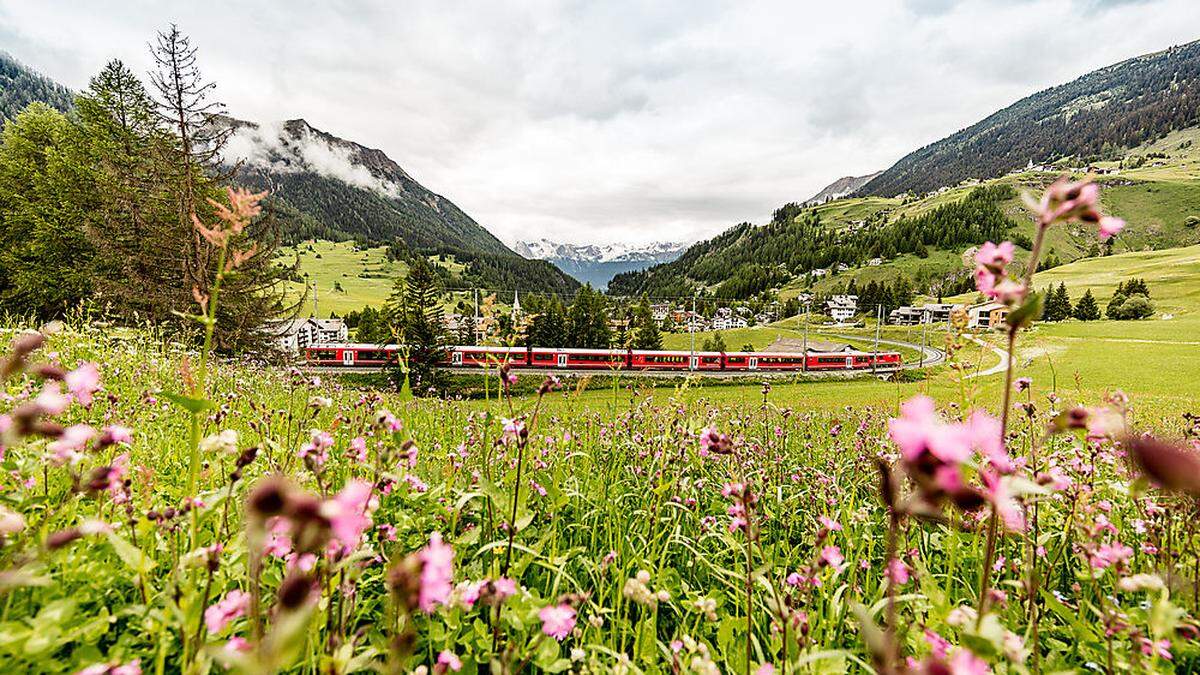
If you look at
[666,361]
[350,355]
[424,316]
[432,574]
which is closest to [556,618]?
[432,574]

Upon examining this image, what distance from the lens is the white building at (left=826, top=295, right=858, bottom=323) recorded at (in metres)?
124

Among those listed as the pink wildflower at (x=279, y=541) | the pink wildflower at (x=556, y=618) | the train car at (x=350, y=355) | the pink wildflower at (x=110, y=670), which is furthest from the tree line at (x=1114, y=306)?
the pink wildflower at (x=110, y=670)

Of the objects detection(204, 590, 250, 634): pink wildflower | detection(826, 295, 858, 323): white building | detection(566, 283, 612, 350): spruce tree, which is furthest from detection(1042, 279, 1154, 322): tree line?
detection(204, 590, 250, 634): pink wildflower

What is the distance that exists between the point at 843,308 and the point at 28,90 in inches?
11353

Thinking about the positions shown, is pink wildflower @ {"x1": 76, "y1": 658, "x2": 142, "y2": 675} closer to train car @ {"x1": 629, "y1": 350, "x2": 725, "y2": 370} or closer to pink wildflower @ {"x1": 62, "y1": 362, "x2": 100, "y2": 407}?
pink wildflower @ {"x1": 62, "y1": 362, "x2": 100, "y2": 407}

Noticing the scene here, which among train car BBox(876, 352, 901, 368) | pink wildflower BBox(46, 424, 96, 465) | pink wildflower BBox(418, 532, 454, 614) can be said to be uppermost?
pink wildflower BBox(46, 424, 96, 465)

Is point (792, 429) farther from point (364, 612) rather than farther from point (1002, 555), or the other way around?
point (364, 612)

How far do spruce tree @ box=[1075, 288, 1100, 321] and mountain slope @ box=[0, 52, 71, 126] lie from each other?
919 feet

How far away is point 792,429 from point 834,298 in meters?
146

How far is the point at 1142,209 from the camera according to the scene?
164m

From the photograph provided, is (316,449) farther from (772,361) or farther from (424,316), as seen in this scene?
(772,361)

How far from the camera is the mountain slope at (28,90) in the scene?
168 meters

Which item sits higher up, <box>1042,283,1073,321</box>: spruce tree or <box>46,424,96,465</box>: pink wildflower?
<box>46,424,96,465</box>: pink wildflower

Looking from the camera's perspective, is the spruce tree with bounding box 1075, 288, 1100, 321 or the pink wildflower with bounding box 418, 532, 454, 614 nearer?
the pink wildflower with bounding box 418, 532, 454, 614
